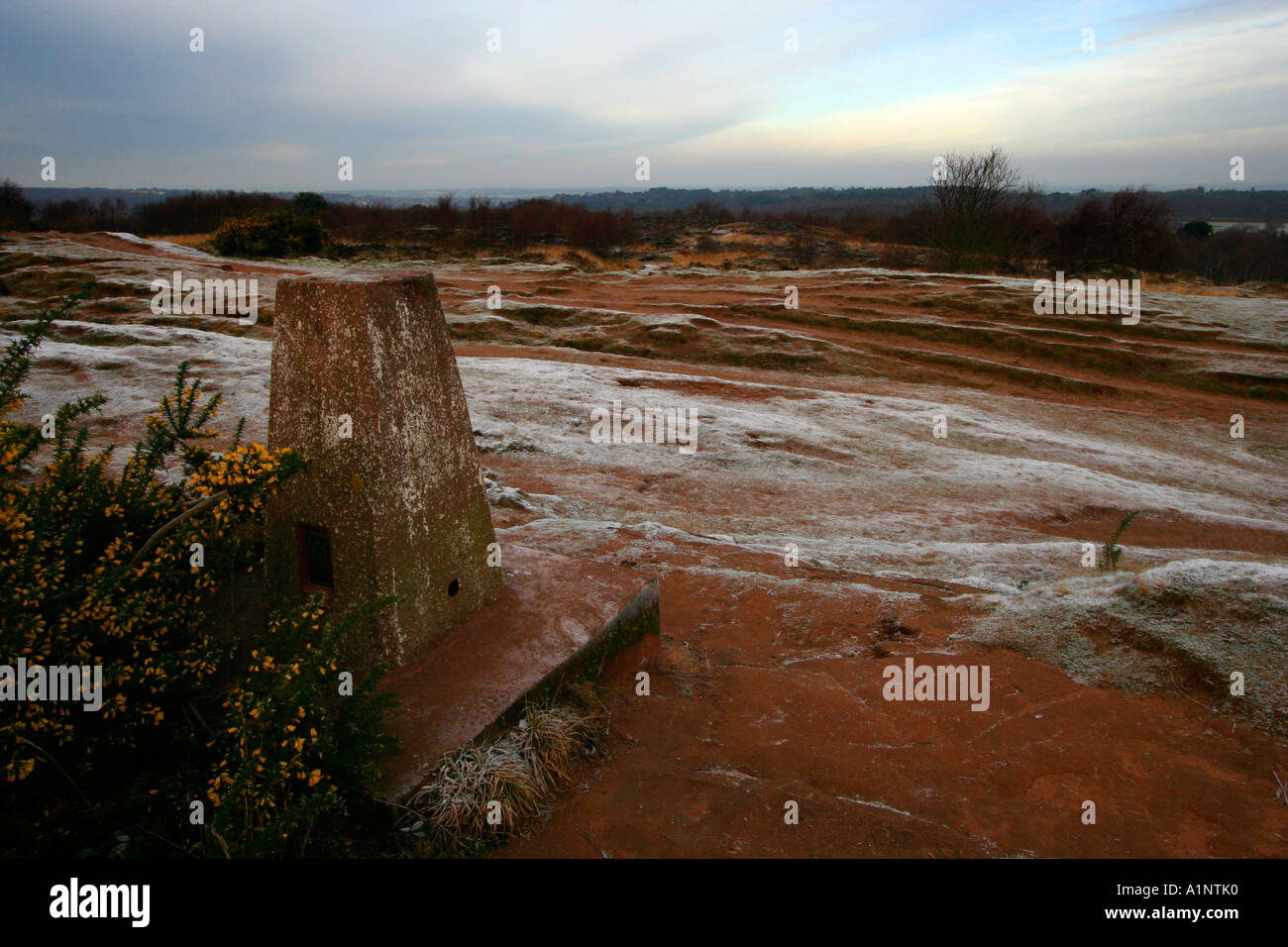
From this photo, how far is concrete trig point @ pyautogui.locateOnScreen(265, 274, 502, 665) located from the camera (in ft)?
11.6

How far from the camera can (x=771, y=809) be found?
11.1ft

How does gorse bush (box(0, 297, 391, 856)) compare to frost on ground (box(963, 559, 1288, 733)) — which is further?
frost on ground (box(963, 559, 1288, 733))

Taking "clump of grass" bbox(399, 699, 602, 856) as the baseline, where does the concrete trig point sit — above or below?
above

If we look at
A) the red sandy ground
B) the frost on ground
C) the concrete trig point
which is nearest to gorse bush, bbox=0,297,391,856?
the concrete trig point

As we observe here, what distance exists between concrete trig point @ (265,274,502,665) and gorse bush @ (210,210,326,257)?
3090 centimetres

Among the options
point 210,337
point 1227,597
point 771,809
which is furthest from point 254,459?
point 210,337

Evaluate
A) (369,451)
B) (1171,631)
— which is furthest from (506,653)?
(1171,631)

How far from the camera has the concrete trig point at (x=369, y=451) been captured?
352cm

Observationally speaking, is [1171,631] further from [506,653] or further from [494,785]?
[494,785]

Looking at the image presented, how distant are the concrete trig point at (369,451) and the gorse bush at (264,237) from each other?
101ft

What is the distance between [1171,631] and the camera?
A: 16.3ft

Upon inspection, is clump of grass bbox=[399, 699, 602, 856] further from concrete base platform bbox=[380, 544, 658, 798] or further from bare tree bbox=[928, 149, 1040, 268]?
bare tree bbox=[928, 149, 1040, 268]

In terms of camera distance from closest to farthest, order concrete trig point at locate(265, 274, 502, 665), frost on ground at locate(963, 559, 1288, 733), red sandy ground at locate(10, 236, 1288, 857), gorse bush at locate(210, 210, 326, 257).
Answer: red sandy ground at locate(10, 236, 1288, 857)
concrete trig point at locate(265, 274, 502, 665)
frost on ground at locate(963, 559, 1288, 733)
gorse bush at locate(210, 210, 326, 257)

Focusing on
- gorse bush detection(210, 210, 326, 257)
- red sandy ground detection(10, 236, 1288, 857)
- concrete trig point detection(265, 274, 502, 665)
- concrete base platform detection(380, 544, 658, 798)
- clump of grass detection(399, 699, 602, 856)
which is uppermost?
gorse bush detection(210, 210, 326, 257)
